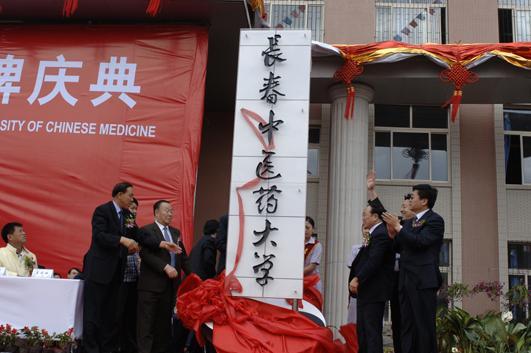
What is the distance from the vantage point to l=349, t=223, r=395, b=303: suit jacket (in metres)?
4.16

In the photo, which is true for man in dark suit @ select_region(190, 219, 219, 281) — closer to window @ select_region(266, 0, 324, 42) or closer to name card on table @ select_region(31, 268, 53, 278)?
name card on table @ select_region(31, 268, 53, 278)

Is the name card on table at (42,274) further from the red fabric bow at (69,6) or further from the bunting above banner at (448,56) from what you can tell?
the bunting above banner at (448,56)

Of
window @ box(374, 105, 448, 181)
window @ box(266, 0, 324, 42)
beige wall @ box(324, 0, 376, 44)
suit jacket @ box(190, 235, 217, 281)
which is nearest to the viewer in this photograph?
suit jacket @ box(190, 235, 217, 281)

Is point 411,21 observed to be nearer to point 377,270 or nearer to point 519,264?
point 519,264

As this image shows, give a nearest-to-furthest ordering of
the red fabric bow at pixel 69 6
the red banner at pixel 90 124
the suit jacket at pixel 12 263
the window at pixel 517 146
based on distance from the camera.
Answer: the suit jacket at pixel 12 263 < the red banner at pixel 90 124 < the red fabric bow at pixel 69 6 < the window at pixel 517 146

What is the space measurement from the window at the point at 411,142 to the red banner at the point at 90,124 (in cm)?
361

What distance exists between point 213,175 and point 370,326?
5548 mm

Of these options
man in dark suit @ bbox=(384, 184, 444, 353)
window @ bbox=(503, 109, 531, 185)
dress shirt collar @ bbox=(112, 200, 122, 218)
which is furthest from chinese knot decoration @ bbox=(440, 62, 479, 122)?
dress shirt collar @ bbox=(112, 200, 122, 218)

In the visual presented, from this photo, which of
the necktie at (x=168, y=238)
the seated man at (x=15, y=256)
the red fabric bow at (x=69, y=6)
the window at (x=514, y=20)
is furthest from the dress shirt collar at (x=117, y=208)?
the window at (x=514, y=20)

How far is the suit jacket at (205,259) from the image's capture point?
16.9 feet

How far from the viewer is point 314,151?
940cm

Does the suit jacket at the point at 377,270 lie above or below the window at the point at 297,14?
below

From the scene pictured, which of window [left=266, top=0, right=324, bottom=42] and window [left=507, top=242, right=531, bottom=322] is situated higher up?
window [left=266, top=0, right=324, bottom=42]

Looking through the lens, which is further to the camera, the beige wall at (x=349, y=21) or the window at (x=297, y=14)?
the window at (x=297, y=14)
